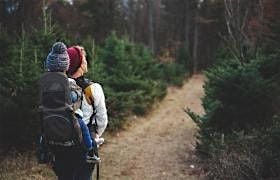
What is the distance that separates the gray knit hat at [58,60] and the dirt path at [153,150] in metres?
4.06

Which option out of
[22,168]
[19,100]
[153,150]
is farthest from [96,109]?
[153,150]

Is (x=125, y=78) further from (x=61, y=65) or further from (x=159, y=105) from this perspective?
(x=61, y=65)

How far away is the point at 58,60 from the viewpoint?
5070 millimetres

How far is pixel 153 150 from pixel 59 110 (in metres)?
6.40

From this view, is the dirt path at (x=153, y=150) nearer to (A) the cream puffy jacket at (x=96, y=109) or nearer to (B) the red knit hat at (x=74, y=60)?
(A) the cream puffy jacket at (x=96, y=109)

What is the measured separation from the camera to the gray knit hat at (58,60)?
5066 mm

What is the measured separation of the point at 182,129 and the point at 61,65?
29.9 feet

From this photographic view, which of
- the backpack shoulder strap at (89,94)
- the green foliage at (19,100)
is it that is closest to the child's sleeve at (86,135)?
the backpack shoulder strap at (89,94)

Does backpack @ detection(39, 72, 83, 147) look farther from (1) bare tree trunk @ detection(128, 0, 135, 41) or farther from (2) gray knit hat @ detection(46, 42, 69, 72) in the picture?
(1) bare tree trunk @ detection(128, 0, 135, 41)

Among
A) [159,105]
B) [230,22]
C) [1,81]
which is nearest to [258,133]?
[1,81]

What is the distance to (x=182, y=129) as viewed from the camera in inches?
544

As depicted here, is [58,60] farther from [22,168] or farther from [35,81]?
[22,168]

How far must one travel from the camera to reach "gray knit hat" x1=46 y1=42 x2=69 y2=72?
5.07 m

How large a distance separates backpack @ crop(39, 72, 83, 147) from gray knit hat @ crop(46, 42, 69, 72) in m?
0.09
